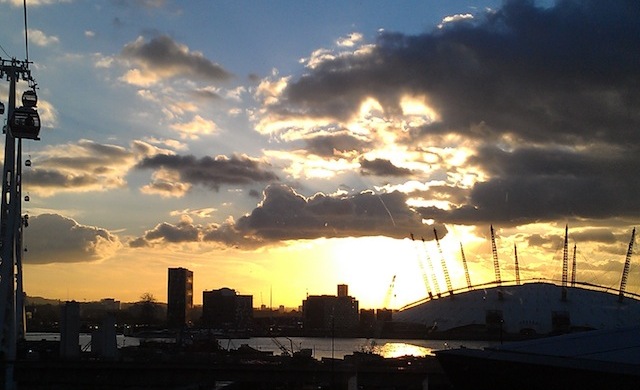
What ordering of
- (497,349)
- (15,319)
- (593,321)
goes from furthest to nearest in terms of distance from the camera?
1. (593,321)
2. (15,319)
3. (497,349)

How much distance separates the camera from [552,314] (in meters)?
190

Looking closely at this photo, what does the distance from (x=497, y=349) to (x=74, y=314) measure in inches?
2130

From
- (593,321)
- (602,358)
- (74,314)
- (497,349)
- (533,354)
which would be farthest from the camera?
(593,321)

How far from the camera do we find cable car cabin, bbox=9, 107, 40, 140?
6106 centimetres

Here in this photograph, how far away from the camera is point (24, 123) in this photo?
6116 centimetres

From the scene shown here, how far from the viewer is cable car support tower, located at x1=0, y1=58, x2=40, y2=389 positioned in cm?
6134

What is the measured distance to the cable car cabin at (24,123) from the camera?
200ft

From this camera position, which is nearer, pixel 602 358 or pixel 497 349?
pixel 602 358

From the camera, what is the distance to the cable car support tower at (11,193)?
61344 millimetres

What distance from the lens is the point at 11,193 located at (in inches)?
2451

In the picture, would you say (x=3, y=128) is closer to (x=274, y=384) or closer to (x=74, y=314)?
(x=74, y=314)

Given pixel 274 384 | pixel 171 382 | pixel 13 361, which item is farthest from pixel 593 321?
pixel 13 361

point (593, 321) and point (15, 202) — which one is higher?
point (15, 202)

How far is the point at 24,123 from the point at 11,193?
241 inches
